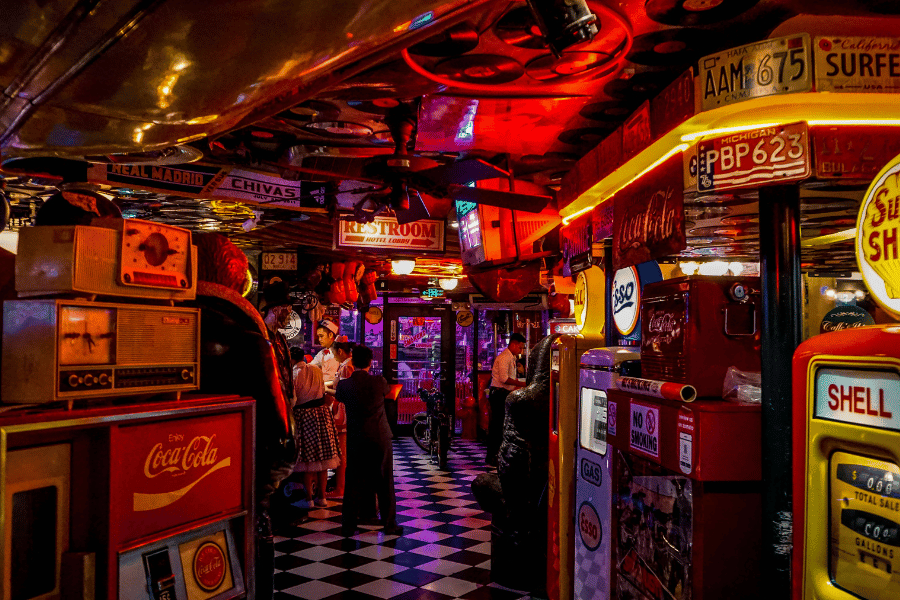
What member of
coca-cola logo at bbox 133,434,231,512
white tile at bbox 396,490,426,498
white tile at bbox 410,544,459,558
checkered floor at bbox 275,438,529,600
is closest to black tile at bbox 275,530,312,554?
checkered floor at bbox 275,438,529,600

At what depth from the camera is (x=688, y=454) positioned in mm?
2455

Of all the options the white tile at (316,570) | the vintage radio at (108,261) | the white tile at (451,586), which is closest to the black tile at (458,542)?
the white tile at (451,586)

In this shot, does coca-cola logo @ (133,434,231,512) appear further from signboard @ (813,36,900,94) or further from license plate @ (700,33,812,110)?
signboard @ (813,36,900,94)

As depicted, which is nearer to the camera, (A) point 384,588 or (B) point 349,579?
(A) point 384,588

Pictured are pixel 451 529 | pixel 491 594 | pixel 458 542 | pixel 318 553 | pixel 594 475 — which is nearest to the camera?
pixel 594 475

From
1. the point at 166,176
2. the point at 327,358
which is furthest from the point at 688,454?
the point at 327,358

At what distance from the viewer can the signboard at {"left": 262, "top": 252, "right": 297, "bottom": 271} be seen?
10.6 m

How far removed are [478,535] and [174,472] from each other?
177 inches

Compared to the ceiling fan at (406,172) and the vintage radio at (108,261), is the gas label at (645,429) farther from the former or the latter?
the vintage radio at (108,261)

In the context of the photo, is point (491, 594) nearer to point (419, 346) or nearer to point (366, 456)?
point (366, 456)

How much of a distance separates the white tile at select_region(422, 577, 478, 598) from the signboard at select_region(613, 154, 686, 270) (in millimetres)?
2768

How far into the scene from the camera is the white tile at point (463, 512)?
277 inches

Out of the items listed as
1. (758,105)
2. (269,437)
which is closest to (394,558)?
(269,437)

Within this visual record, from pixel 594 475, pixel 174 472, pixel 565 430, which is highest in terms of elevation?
pixel 174 472
